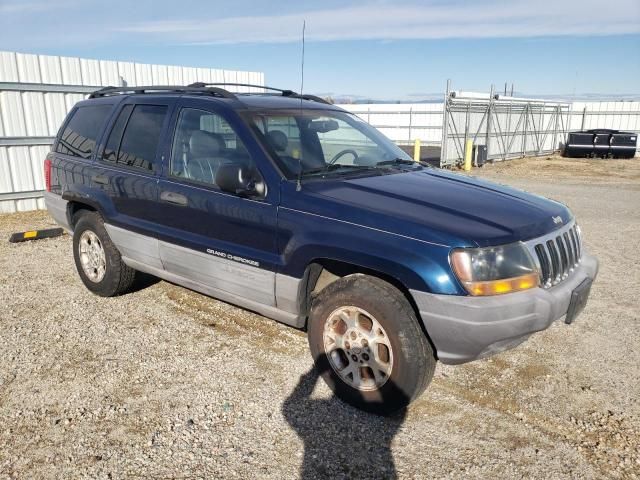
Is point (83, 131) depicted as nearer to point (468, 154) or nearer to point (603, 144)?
point (468, 154)

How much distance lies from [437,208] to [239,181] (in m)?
1.27

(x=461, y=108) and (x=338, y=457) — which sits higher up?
(x=461, y=108)

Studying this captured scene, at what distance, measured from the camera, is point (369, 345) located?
10.6 ft

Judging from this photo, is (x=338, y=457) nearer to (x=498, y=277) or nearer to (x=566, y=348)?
(x=498, y=277)

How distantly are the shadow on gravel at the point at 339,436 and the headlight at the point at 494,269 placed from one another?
1.01m

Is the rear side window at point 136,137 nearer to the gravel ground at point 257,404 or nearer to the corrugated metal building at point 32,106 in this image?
the gravel ground at point 257,404

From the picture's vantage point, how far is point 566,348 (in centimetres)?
427

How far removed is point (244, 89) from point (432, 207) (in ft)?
35.9

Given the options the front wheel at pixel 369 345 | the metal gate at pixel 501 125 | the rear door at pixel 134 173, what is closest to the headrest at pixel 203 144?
the rear door at pixel 134 173

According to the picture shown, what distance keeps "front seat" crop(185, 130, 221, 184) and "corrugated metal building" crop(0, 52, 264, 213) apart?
6.90 metres

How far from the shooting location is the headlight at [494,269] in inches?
113

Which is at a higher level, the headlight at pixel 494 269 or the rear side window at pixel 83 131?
the rear side window at pixel 83 131

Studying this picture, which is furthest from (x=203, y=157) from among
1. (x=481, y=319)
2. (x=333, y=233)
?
(x=481, y=319)

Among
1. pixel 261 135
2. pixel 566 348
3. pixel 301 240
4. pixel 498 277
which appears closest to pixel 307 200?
pixel 301 240
